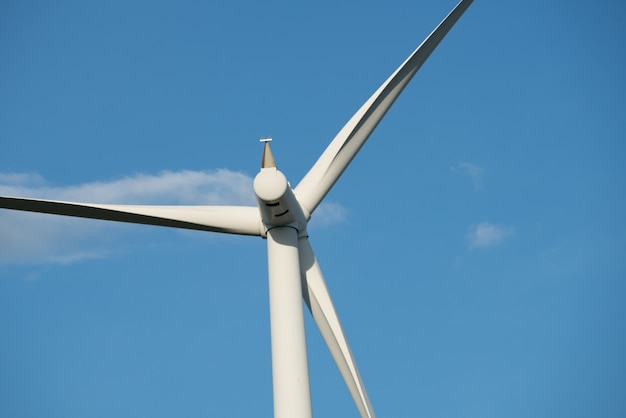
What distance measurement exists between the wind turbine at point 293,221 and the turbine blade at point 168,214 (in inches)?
0.8

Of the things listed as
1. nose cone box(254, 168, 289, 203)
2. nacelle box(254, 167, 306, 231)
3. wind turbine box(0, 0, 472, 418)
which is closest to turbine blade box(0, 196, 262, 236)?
wind turbine box(0, 0, 472, 418)

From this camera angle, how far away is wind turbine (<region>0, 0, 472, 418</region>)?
56.9 ft

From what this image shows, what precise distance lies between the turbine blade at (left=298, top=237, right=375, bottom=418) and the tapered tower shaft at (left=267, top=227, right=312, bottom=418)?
1074 mm

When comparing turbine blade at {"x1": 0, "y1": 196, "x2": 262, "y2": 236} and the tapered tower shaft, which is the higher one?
turbine blade at {"x1": 0, "y1": 196, "x2": 262, "y2": 236}

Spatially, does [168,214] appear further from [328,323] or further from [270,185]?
[328,323]

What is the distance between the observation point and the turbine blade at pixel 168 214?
60.6ft

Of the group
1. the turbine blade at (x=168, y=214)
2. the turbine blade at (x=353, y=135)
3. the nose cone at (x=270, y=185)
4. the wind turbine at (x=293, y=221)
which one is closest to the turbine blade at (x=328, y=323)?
the wind turbine at (x=293, y=221)

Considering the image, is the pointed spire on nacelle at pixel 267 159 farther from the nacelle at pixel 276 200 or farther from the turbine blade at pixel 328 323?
the turbine blade at pixel 328 323

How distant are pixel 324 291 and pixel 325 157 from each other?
291cm

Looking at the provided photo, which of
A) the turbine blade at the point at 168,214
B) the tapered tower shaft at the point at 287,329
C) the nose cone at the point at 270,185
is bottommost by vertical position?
the tapered tower shaft at the point at 287,329

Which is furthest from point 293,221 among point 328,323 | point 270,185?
point 328,323

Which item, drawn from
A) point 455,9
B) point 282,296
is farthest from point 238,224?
point 455,9

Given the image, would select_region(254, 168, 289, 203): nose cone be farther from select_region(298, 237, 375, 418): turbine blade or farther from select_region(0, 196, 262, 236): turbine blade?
select_region(298, 237, 375, 418): turbine blade

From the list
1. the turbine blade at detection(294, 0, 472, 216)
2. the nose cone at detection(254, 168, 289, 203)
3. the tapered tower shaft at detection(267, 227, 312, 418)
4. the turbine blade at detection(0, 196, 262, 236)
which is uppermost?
the turbine blade at detection(294, 0, 472, 216)
